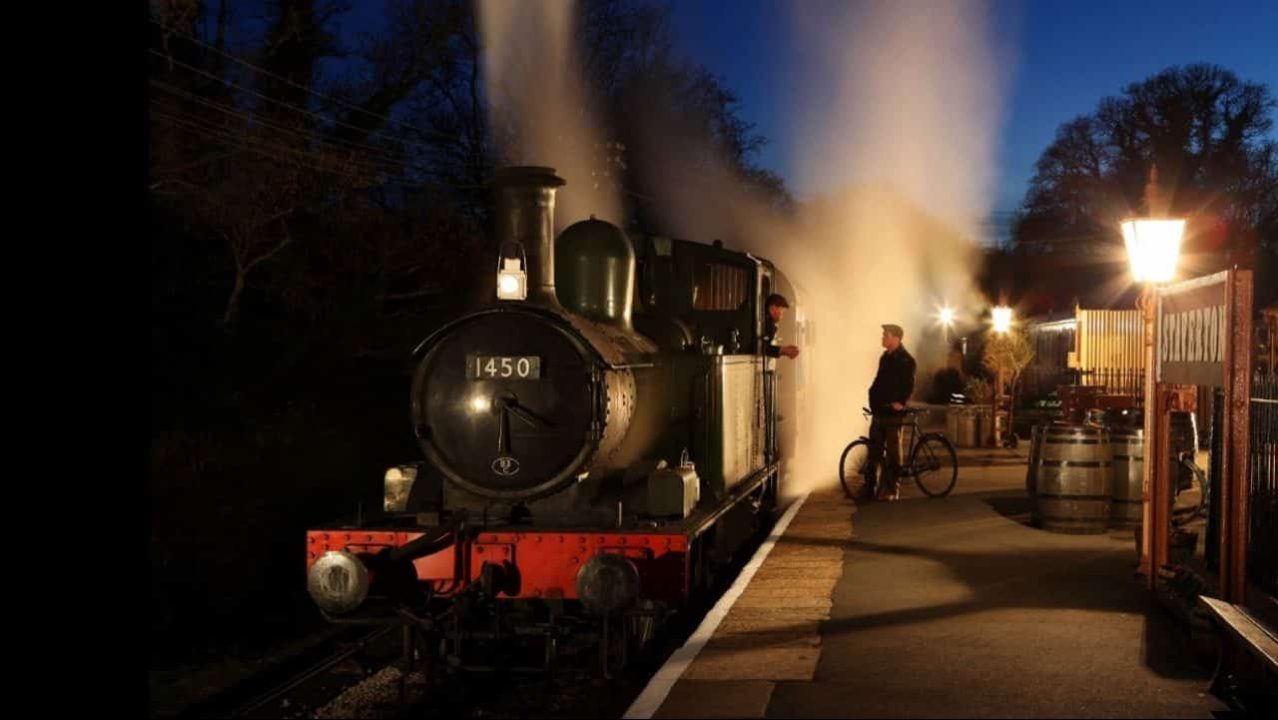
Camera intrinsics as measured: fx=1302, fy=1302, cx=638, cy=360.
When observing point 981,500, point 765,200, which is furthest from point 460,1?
point 981,500

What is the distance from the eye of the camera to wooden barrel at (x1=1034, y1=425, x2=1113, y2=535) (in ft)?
36.4

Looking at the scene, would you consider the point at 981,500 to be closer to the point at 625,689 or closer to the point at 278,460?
the point at 625,689

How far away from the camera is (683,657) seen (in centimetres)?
686

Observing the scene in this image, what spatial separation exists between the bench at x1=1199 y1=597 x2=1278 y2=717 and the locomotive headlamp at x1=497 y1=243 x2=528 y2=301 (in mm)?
4270

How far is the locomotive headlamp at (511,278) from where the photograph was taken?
814cm

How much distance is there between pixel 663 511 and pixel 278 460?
1418 centimetres

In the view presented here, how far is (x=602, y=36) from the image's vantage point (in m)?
36.0

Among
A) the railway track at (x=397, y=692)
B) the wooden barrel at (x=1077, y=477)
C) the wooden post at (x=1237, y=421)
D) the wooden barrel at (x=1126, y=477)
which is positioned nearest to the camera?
the wooden post at (x=1237, y=421)

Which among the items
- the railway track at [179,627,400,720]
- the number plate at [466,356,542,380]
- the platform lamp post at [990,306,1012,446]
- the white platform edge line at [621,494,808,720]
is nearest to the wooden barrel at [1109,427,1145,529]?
the white platform edge line at [621,494,808,720]

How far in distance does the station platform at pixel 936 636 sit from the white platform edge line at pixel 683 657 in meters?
0.02

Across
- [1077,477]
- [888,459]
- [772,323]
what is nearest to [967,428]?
[888,459]

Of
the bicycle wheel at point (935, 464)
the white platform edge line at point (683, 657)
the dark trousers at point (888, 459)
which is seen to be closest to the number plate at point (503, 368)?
the white platform edge line at point (683, 657)

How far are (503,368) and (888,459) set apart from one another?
22.8 feet

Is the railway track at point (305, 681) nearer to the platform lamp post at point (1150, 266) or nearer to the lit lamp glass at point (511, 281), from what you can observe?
the lit lamp glass at point (511, 281)
